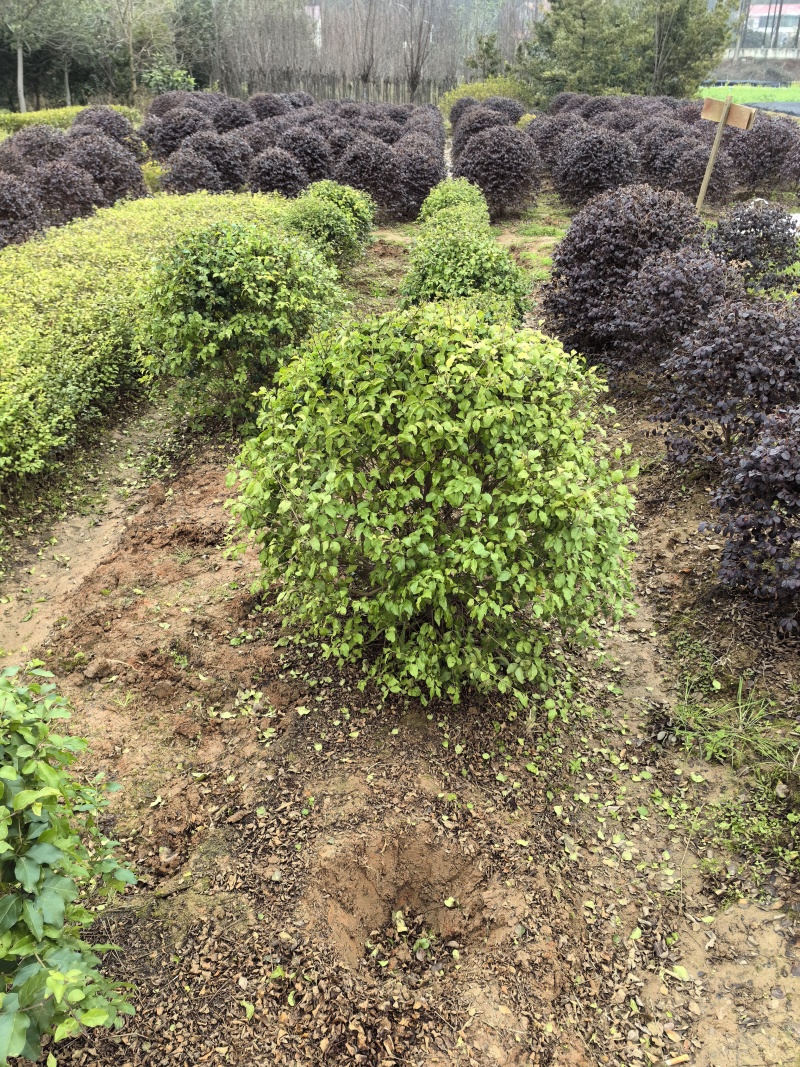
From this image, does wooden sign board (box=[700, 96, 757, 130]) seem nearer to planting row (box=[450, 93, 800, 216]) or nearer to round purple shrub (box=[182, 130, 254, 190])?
planting row (box=[450, 93, 800, 216])

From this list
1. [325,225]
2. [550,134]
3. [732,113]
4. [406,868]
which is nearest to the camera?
[406,868]

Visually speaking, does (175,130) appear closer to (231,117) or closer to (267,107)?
(231,117)

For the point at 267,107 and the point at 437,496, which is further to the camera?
the point at 267,107

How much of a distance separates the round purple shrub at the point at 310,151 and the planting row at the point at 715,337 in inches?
347

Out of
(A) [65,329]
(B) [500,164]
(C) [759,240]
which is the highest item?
(B) [500,164]

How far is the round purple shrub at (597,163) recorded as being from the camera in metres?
13.0

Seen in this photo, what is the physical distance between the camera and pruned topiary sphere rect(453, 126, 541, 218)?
44.3 ft

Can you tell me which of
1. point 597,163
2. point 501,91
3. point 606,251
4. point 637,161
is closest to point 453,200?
point 597,163

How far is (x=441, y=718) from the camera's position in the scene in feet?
10.6

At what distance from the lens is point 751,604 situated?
12.7 feet

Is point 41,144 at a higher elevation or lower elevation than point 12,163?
higher

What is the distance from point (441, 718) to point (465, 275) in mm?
4555

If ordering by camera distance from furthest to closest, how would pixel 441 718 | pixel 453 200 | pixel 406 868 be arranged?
pixel 453 200, pixel 441 718, pixel 406 868

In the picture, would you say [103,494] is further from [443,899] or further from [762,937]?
[762,937]
